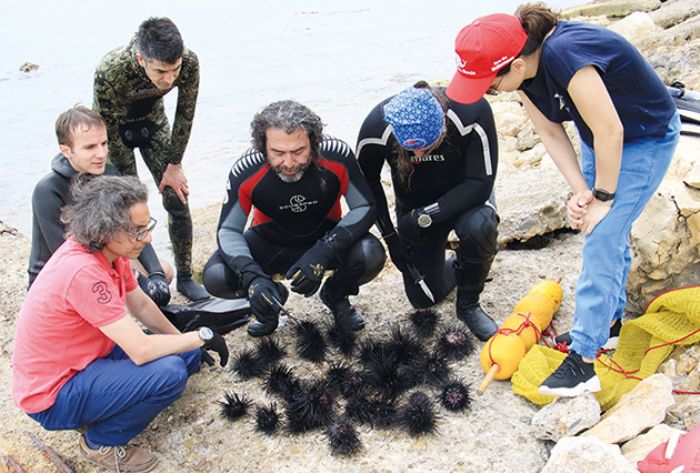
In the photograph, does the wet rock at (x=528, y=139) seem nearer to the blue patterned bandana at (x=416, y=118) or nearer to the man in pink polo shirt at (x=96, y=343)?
the blue patterned bandana at (x=416, y=118)

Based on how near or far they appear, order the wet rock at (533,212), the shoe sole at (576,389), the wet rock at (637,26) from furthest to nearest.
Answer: the wet rock at (637,26) → the wet rock at (533,212) → the shoe sole at (576,389)

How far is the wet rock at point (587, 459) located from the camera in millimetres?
2402

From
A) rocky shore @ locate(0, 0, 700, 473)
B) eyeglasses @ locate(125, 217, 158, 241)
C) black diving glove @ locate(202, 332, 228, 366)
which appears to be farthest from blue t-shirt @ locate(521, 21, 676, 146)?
black diving glove @ locate(202, 332, 228, 366)

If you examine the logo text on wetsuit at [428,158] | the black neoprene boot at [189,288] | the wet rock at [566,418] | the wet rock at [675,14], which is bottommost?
the wet rock at [675,14]

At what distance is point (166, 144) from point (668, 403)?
3.56 metres

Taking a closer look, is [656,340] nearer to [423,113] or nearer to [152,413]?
[423,113]

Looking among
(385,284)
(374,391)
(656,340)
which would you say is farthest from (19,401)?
(656,340)

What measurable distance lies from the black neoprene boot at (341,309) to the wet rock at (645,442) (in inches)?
67.5

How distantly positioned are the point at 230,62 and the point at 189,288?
1374 cm

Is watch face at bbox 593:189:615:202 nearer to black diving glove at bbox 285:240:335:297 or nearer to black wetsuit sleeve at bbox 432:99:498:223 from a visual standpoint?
black wetsuit sleeve at bbox 432:99:498:223

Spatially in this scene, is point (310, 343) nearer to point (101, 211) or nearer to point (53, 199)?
point (101, 211)

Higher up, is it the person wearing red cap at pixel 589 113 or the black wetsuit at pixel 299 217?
the person wearing red cap at pixel 589 113

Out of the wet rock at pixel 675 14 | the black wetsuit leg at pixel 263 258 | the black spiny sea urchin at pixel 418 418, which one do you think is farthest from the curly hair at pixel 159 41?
the wet rock at pixel 675 14

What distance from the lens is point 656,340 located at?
3303 mm
